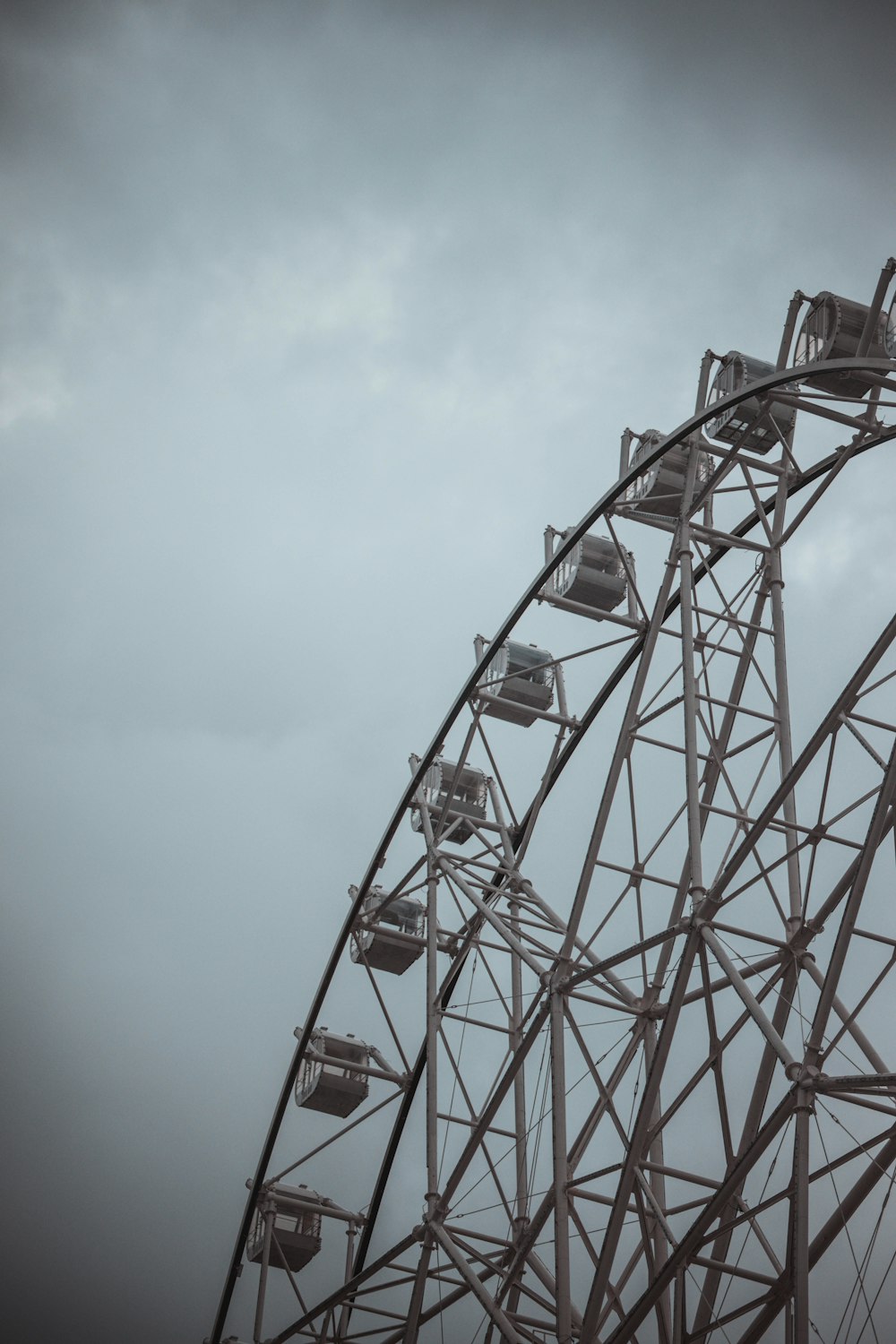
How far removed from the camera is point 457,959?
100 ft

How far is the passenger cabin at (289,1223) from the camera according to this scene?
31.7 m

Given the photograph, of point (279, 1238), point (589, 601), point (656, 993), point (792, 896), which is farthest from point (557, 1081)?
point (279, 1238)

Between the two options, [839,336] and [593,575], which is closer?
[839,336]

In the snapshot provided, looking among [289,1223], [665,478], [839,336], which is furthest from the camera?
[289,1223]

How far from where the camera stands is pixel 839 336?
1906 cm

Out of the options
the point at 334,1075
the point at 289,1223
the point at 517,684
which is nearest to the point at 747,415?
the point at 517,684

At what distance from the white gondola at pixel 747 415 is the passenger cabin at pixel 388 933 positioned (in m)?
13.6

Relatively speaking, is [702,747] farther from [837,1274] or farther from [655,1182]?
[655,1182]

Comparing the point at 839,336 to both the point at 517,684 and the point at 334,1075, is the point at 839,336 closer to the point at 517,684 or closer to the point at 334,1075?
the point at 517,684

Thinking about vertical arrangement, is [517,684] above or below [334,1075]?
above

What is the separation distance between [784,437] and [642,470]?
2.31 meters

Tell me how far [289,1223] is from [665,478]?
19487 mm

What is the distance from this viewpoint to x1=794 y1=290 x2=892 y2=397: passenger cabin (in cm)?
1897

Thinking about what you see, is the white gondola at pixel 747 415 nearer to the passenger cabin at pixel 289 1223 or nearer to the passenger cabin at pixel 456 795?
the passenger cabin at pixel 456 795
